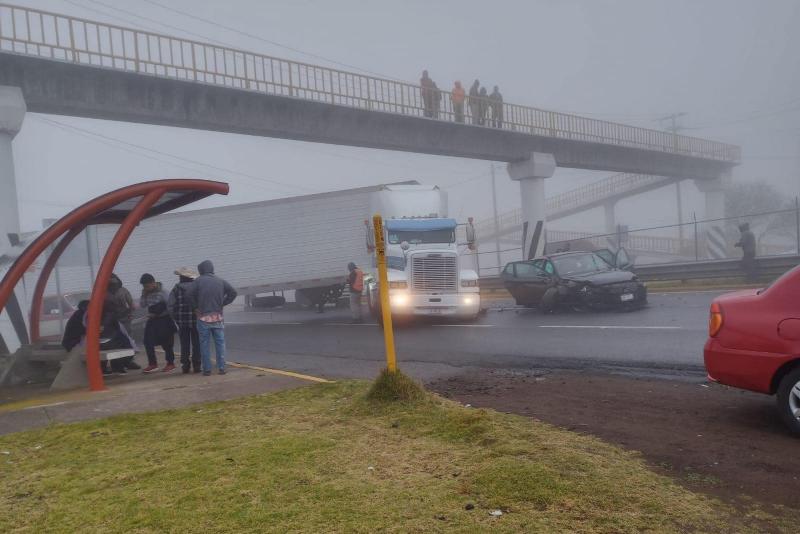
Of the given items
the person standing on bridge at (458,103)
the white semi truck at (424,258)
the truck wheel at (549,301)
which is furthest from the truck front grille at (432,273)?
the person standing on bridge at (458,103)

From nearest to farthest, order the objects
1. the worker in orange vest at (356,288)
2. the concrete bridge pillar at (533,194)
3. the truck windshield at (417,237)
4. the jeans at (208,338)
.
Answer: the jeans at (208,338) < the truck windshield at (417,237) < the worker in orange vest at (356,288) < the concrete bridge pillar at (533,194)

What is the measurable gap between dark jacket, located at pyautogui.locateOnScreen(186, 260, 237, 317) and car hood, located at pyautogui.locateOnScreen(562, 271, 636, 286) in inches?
393

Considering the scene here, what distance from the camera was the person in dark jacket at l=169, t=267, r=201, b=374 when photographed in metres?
10.6

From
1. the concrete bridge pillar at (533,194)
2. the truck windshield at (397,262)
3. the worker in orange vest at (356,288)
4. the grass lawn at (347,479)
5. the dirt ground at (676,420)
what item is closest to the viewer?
the grass lawn at (347,479)

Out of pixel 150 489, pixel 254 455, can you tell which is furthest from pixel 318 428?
pixel 150 489

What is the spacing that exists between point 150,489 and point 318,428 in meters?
1.71

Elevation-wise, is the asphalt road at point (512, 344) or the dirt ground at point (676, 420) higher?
the asphalt road at point (512, 344)

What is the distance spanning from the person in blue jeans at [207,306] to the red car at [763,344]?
651cm

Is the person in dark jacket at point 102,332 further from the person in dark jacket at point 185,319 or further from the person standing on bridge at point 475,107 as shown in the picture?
the person standing on bridge at point 475,107

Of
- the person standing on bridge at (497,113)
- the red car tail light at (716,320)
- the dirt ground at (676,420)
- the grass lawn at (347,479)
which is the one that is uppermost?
the person standing on bridge at (497,113)

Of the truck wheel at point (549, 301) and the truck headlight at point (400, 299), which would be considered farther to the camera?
the truck wheel at point (549, 301)

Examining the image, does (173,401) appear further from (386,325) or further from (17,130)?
(17,130)

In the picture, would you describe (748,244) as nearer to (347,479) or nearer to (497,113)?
(497,113)

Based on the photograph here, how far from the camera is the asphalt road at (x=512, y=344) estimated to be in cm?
1014
